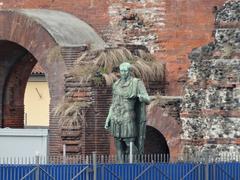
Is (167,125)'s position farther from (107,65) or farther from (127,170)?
(127,170)

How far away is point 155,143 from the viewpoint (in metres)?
30.4

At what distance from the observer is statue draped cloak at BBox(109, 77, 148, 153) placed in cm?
2508

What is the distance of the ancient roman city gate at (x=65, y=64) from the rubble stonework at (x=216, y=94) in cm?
235

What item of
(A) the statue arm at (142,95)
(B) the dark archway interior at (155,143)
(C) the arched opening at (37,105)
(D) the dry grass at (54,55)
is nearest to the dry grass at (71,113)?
(D) the dry grass at (54,55)

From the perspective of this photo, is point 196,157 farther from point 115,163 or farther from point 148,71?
point 148,71

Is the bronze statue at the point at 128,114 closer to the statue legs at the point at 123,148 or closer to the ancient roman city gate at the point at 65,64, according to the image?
the statue legs at the point at 123,148

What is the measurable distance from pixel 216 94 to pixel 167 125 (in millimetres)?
3161

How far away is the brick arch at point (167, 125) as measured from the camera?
29.2 metres

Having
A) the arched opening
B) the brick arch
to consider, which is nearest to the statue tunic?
the brick arch

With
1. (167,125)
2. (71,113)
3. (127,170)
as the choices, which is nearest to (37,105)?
(71,113)

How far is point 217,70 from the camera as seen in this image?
86.6 feet

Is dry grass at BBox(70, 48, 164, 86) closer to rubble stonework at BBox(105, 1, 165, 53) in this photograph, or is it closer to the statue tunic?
rubble stonework at BBox(105, 1, 165, 53)

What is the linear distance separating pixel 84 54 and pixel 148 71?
149cm

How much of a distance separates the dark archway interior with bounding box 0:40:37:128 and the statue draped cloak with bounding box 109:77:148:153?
7.82m
